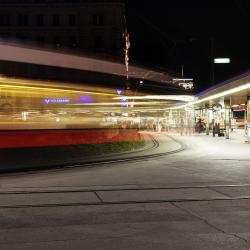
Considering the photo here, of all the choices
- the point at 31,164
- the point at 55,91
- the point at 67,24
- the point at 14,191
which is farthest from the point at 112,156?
the point at 67,24

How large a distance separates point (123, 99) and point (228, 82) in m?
11.4

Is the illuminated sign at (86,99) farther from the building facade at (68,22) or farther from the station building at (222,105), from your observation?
the building facade at (68,22)

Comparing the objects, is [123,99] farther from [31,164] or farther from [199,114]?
[199,114]

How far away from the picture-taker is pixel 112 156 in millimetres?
23625

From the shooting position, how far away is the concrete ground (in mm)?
7582

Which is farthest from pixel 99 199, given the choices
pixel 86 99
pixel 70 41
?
pixel 70 41

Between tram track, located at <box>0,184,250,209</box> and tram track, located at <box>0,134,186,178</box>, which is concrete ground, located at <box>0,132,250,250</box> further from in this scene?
tram track, located at <box>0,134,186,178</box>

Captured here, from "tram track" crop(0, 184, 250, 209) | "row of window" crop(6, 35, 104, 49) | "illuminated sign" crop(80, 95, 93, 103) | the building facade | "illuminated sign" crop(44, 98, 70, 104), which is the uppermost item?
the building facade

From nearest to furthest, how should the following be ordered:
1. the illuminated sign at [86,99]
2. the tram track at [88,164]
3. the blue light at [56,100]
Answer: the blue light at [56,100] < the tram track at [88,164] < the illuminated sign at [86,99]

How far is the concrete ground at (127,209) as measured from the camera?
299 inches

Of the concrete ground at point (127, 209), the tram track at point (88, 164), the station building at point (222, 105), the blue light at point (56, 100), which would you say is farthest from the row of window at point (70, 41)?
the concrete ground at point (127, 209)

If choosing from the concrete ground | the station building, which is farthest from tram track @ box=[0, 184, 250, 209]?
the station building

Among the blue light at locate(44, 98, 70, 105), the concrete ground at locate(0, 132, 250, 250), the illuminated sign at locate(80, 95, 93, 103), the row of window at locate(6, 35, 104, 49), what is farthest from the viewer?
the row of window at locate(6, 35, 104, 49)

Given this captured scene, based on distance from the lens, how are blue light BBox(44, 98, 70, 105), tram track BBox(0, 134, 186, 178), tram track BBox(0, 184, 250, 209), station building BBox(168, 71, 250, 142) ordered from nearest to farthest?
tram track BBox(0, 184, 250, 209)
blue light BBox(44, 98, 70, 105)
tram track BBox(0, 134, 186, 178)
station building BBox(168, 71, 250, 142)
